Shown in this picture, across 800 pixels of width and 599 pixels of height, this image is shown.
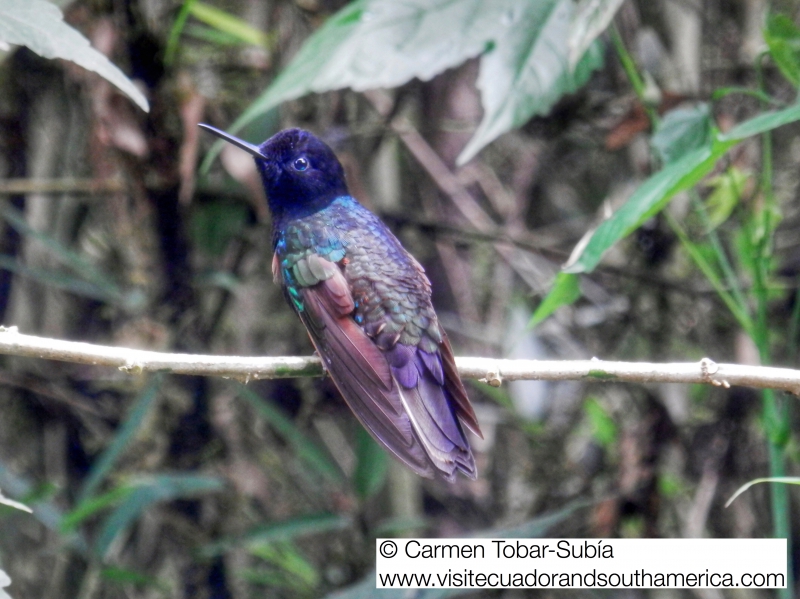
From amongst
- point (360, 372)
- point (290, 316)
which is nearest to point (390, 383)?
point (360, 372)

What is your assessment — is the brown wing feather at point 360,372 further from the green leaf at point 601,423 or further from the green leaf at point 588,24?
the green leaf at point 601,423

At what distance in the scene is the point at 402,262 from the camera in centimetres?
251

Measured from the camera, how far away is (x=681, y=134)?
87.4 inches

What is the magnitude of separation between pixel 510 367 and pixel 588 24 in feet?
3.18

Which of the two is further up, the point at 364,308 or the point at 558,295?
the point at 364,308

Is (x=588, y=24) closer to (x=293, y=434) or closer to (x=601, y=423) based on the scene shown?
(x=293, y=434)

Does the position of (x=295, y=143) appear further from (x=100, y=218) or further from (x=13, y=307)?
(x=13, y=307)

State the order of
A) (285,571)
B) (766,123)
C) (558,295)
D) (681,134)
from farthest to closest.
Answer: (285,571), (681,134), (558,295), (766,123)

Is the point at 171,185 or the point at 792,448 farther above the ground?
the point at 171,185

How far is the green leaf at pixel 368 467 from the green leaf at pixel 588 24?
1599mm

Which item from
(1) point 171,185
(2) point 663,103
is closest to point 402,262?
(1) point 171,185

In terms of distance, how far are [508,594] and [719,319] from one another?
1.46m

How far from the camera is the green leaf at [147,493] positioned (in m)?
2.81

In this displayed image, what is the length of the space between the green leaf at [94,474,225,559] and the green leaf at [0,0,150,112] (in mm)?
1714
